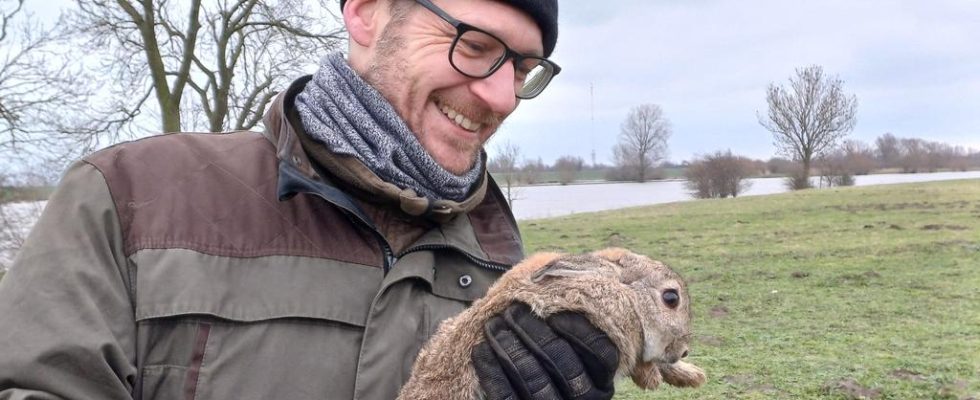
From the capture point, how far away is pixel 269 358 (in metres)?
1.90

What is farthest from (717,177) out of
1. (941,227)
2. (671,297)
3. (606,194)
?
(671,297)

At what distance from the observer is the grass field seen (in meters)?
7.30

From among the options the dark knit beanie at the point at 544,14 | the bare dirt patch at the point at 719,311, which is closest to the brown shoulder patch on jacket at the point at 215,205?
the dark knit beanie at the point at 544,14

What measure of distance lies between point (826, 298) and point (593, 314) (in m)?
10.4

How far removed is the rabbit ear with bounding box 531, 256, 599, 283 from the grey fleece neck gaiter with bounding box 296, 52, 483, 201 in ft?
1.49

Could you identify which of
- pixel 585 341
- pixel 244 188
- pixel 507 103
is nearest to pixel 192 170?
Answer: pixel 244 188

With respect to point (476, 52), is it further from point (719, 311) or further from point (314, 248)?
point (719, 311)

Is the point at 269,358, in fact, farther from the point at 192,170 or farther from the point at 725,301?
the point at 725,301

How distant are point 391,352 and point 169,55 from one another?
1617 cm

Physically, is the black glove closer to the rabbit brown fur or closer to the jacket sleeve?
the rabbit brown fur

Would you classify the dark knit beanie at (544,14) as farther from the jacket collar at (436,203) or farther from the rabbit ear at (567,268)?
the rabbit ear at (567,268)

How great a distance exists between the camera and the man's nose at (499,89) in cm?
236

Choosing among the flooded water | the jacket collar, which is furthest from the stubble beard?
the flooded water

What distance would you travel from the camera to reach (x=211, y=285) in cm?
189
